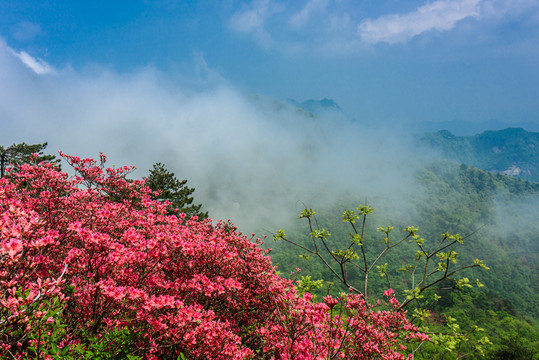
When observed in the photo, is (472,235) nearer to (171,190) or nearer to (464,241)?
(464,241)

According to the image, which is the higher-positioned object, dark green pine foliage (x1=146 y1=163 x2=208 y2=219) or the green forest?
the green forest

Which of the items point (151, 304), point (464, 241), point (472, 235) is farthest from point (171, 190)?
point (464, 241)

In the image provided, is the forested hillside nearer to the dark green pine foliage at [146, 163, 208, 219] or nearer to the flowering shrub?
the dark green pine foliage at [146, 163, 208, 219]

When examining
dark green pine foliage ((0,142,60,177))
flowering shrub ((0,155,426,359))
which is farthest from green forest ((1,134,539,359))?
flowering shrub ((0,155,426,359))

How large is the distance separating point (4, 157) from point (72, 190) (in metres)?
28.2

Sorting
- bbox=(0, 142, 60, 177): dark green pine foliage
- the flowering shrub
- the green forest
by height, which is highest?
the green forest

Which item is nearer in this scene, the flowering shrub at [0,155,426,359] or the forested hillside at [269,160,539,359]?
the flowering shrub at [0,155,426,359]

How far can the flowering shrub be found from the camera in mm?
2707

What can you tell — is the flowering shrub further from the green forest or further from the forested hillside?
the forested hillside

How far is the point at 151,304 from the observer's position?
10.6 feet

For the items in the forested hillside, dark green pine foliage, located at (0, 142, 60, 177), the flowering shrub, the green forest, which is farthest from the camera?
the forested hillside

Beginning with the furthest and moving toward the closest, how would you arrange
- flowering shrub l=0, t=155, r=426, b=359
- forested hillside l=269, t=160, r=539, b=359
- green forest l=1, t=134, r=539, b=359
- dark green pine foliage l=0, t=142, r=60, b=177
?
1. forested hillside l=269, t=160, r=539, b=359
2. green forest l=1, t=134, r=539, b=359
3. dark green pine foliage l=0, t=142, r=60, b=177
4. flowering shrub l=0, t=155, r=426, b=359

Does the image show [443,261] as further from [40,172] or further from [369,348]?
[40,172]

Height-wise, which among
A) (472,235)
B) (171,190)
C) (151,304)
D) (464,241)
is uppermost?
(464,241)
